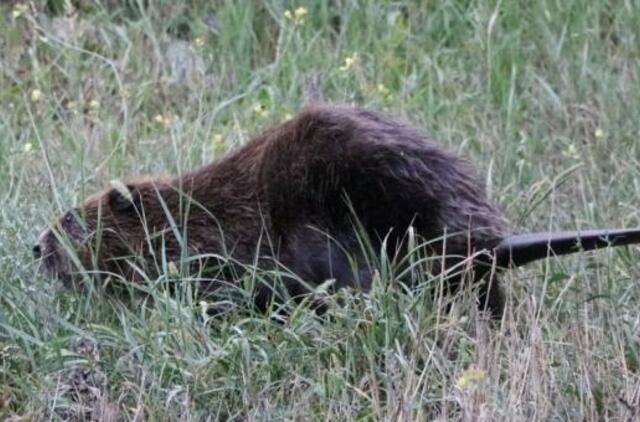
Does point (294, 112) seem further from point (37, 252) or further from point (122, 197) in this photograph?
point (37, 252)

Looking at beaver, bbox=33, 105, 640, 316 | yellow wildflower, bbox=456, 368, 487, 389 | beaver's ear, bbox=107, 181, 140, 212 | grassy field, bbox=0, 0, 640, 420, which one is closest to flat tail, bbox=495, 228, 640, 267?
beaver, bbox=33, 105, 640, 316

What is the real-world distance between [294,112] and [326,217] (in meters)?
1.89

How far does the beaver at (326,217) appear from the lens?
15.5 ft

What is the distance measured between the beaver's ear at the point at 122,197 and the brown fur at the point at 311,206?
0.6 inches

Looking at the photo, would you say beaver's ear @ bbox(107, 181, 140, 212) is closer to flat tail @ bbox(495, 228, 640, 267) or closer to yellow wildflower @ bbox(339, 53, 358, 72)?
flat tail @ bbox(495, 228, 640, 267)

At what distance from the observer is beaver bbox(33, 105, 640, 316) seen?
15.5 feet

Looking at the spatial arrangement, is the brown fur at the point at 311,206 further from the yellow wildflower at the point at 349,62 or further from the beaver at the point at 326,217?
the yellow wildflower at the point at 349,62

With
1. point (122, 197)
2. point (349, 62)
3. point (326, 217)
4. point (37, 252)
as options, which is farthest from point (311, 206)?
point (349, 62)

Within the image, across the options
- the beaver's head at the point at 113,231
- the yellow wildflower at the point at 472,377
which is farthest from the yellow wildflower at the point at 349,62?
the yellow wildflower at the point at 472,377

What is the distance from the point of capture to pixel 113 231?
16.9 feet

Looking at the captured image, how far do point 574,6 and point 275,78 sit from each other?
134 centimetres

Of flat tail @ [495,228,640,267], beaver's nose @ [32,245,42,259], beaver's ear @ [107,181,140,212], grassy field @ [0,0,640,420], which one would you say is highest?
beaver's ear @ [107,181,140,212]

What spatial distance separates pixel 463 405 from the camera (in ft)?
13.2

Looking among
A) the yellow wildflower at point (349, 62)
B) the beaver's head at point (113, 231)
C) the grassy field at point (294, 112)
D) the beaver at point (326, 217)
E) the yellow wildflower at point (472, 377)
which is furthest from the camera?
the yellow wildflower at point (349, 62)
